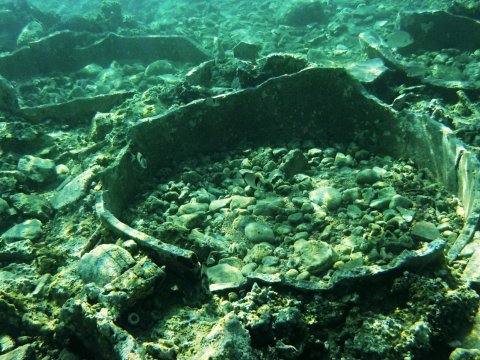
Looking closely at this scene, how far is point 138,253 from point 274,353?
5.25 ft

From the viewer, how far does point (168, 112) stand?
18.5ft

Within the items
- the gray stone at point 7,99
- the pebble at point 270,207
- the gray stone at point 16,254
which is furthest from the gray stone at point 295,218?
the gray stone at point 7,99

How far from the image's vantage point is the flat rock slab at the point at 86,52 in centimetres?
1016

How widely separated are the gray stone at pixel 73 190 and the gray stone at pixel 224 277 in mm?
2344

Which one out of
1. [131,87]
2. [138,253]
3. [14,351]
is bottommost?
[131,87]

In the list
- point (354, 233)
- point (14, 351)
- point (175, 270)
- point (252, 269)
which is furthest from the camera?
point (354, 233)

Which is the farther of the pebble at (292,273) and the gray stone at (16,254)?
the gray stone at (16,254)

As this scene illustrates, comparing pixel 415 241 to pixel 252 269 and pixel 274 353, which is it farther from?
pixel 274 353

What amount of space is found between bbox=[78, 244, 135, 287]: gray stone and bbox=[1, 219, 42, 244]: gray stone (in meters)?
1.50

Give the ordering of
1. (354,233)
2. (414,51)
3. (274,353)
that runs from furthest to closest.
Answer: (414,51)
(354,233)
(274,353)

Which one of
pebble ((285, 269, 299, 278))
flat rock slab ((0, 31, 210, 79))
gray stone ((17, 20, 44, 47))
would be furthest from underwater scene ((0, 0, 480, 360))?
gray stone ((17, 20, 44, 47))

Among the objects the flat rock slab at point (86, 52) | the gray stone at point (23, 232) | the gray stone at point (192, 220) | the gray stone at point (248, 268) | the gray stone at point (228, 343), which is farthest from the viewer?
the flat rock slab at point (86, 52)

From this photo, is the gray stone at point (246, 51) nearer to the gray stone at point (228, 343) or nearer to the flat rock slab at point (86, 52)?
the flat rock slab at point (86, 52)

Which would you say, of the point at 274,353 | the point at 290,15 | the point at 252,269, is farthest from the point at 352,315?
the point at 290,15
